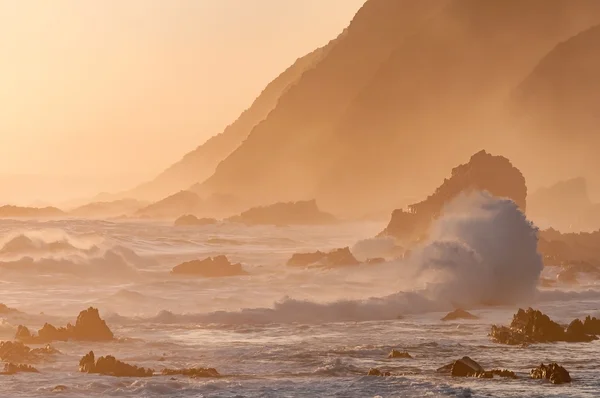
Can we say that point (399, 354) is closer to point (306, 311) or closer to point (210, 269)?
point (306, 311)

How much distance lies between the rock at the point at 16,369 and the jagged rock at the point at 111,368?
1.19 metres

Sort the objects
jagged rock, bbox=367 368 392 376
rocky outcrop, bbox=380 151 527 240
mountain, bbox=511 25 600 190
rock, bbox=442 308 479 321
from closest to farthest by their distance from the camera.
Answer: jagged rock, bbox=367 368 392 376
rock, bbox=442 308 479 321
rocky outcrop, bbox=380 151 527 240
mountain, bbox=511 25 600 190

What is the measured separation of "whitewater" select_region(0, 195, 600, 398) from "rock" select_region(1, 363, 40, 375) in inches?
16.7

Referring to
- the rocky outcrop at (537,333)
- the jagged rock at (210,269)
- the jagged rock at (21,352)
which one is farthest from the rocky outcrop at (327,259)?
the jagged rock at (21,352)

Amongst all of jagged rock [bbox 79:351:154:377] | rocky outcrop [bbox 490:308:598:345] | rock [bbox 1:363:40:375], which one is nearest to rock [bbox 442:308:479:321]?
rocky outcrop [bbox 490:308:598:345]

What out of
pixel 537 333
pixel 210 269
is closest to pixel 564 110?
pixel 210 269

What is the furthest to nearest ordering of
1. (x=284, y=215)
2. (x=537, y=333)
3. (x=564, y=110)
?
(x=564, y=110), (x=284, y=215), (x=537, y=333)

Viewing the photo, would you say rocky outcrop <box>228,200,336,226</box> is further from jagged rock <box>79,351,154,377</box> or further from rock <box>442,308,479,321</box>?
jagged rock <box>79,351,154,377</box>

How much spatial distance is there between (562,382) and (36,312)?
21.2 metres

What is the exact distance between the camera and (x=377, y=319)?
35.8 m

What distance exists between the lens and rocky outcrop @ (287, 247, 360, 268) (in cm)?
5353

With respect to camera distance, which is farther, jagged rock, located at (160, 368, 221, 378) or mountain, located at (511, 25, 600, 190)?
mountain, located at (511, 25, 600, 190)

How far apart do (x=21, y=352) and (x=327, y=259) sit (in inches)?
1201

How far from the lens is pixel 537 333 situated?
2916 cm
